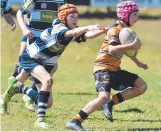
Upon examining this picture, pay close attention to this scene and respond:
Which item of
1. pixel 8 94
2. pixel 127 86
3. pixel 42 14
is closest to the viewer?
pixel 127 86

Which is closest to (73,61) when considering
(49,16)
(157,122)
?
(49,16)

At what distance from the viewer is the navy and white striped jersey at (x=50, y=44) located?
7.15 meters

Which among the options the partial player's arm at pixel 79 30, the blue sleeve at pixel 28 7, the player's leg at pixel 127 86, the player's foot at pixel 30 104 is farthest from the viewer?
the player's foot at pixel 30 104

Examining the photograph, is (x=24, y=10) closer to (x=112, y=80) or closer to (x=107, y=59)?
(x=107, y=59)

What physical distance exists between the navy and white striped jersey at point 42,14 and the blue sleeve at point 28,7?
0.54 ft

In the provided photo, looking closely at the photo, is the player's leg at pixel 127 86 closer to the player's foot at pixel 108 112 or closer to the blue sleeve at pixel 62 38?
the player's foot at pixel 108 112

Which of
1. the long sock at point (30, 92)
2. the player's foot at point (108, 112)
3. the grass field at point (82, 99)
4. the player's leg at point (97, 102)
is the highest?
the player's leg at point (97, 102)

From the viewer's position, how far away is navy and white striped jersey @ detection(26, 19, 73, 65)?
→ 715cm

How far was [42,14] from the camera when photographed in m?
8.86

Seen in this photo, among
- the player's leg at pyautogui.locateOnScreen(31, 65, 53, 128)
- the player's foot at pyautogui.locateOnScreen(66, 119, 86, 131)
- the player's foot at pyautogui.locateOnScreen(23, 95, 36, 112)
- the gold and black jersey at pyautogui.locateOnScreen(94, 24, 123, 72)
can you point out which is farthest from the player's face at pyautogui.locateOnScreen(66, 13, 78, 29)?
the player's foot at pyautogui.locateOnScreen(23, 95, 36, 112)

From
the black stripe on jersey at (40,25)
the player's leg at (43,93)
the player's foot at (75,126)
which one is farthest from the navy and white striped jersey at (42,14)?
the player's foot at (75,126)

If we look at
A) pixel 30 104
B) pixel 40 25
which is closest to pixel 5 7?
pixel 40 25

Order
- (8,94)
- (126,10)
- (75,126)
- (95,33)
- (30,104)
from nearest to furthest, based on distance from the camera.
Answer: (95,33), (75,126), (126,10), (8,94), (30,104)

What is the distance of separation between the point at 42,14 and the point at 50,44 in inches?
62.7
